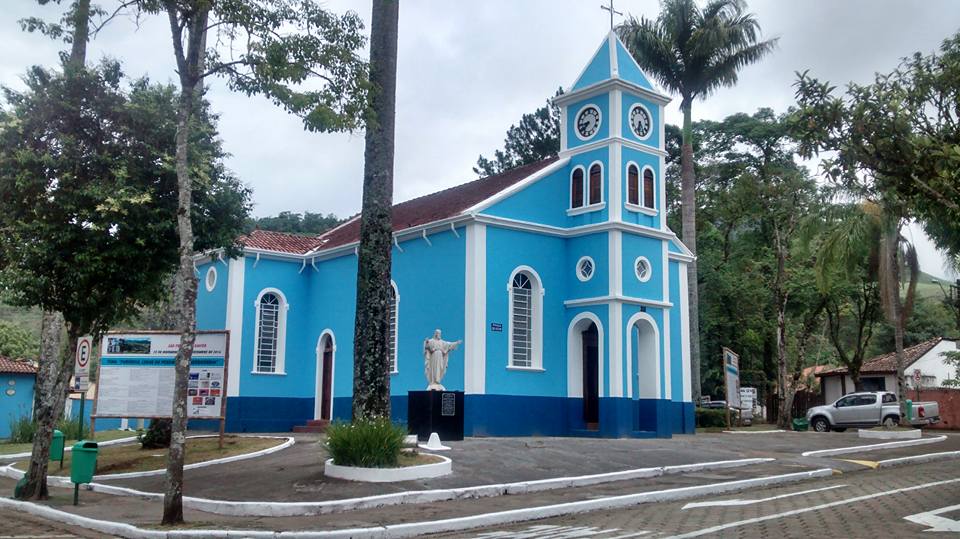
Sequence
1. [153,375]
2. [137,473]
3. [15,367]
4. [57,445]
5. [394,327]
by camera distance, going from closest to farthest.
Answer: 1. [137,473]
2. [57,445]
3. [153,375]
4. [394,327]
5. [15,367]

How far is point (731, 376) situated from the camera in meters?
29.7

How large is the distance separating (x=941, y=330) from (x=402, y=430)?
51365 mm

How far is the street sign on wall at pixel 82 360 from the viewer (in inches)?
802

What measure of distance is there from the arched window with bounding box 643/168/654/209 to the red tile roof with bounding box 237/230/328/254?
11812 mm

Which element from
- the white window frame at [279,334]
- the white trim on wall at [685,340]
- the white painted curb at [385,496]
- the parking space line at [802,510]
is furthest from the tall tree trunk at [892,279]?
the white window frame at [279,334]

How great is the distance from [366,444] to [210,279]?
17870 millimetres

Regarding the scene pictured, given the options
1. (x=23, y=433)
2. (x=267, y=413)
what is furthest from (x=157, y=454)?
(x=23, y=433)

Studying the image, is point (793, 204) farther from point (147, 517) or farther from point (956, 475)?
point (147, 517)

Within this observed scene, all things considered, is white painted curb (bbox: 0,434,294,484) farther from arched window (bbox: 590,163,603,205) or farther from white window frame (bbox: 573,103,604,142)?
white window frame (bbox: 573,103,604,142)

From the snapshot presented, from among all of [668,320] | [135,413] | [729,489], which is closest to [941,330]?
[668,320]

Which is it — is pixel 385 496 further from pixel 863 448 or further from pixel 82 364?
pixel 863 448

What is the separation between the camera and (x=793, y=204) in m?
34.8

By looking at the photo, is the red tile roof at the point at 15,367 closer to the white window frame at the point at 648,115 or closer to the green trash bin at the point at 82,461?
the green trash bin at the point at 82,461

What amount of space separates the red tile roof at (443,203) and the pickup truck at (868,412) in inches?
556
